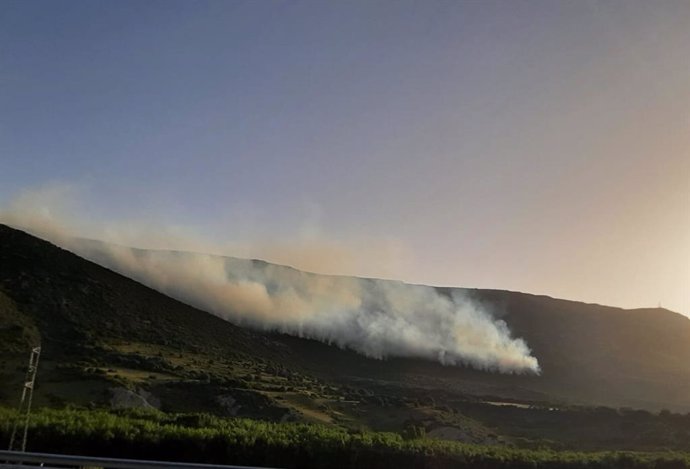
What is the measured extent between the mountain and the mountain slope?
0.71 ft

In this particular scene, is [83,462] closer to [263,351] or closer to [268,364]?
[268,364]

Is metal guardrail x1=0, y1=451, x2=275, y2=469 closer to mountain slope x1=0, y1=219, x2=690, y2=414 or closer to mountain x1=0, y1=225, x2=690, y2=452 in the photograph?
mountain x1=0, y1=225, x2=690, y2=452

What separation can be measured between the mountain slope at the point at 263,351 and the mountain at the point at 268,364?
218 millimetres

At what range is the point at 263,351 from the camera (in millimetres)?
83688

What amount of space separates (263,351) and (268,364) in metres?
5.76

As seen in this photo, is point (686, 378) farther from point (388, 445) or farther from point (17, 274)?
point (388, 445)

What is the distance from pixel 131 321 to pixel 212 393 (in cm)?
2810

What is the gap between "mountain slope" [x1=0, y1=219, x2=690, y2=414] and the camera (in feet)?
182

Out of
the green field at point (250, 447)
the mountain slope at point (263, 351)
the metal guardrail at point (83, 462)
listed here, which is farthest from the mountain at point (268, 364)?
the metal guardrail at point (83, 462)

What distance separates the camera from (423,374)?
96.7 m

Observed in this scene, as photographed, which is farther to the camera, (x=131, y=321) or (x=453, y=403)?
(x=131, y=321)

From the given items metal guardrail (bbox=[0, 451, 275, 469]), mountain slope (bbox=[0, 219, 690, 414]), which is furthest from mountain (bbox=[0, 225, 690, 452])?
metal guardrail (bbox=[0, 451, 275, 469])

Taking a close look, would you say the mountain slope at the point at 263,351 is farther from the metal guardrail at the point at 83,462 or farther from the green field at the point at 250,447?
the metal guardrail at the point at 83,462

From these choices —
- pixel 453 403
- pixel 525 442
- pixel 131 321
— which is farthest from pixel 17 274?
pixel 525 442
